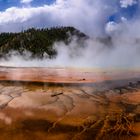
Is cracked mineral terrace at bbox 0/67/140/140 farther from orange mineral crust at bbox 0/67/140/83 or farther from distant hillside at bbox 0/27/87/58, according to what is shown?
distant hillside at bbox 0/27/87/58

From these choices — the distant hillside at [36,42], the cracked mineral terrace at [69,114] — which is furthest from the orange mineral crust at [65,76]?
the distant hillside at [36,42]

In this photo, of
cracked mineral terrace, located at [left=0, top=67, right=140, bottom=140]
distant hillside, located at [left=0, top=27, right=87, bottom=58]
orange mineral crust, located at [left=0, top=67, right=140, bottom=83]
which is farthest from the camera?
distant hillside, located at [left=0, top=27, right=87, bottom=58]

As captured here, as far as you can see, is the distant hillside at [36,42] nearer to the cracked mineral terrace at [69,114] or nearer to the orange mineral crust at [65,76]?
the orange mineral crust at [65,76]

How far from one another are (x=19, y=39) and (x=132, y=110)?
4403 centimetres

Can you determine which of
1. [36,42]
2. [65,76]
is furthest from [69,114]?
[36,42]

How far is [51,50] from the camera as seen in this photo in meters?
46.4

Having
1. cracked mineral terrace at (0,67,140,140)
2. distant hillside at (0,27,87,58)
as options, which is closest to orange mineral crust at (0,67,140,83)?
cracked mineral terrace at (0,67,140,140)

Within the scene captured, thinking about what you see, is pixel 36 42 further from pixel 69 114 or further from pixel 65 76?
pixel 69 114

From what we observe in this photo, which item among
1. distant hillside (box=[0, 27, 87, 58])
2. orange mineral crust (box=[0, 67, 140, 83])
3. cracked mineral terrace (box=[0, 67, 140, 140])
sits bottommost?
cracked mineral terrace (box=[0, 67, 140, 140])

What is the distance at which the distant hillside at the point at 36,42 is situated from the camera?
153 feet

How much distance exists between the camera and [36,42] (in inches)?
1933

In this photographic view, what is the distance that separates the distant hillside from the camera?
46.5 metres

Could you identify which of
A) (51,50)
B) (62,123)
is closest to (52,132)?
(62,123)

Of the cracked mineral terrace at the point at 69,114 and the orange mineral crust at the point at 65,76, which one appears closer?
the cracked mineral terrace at the point at 69,114
